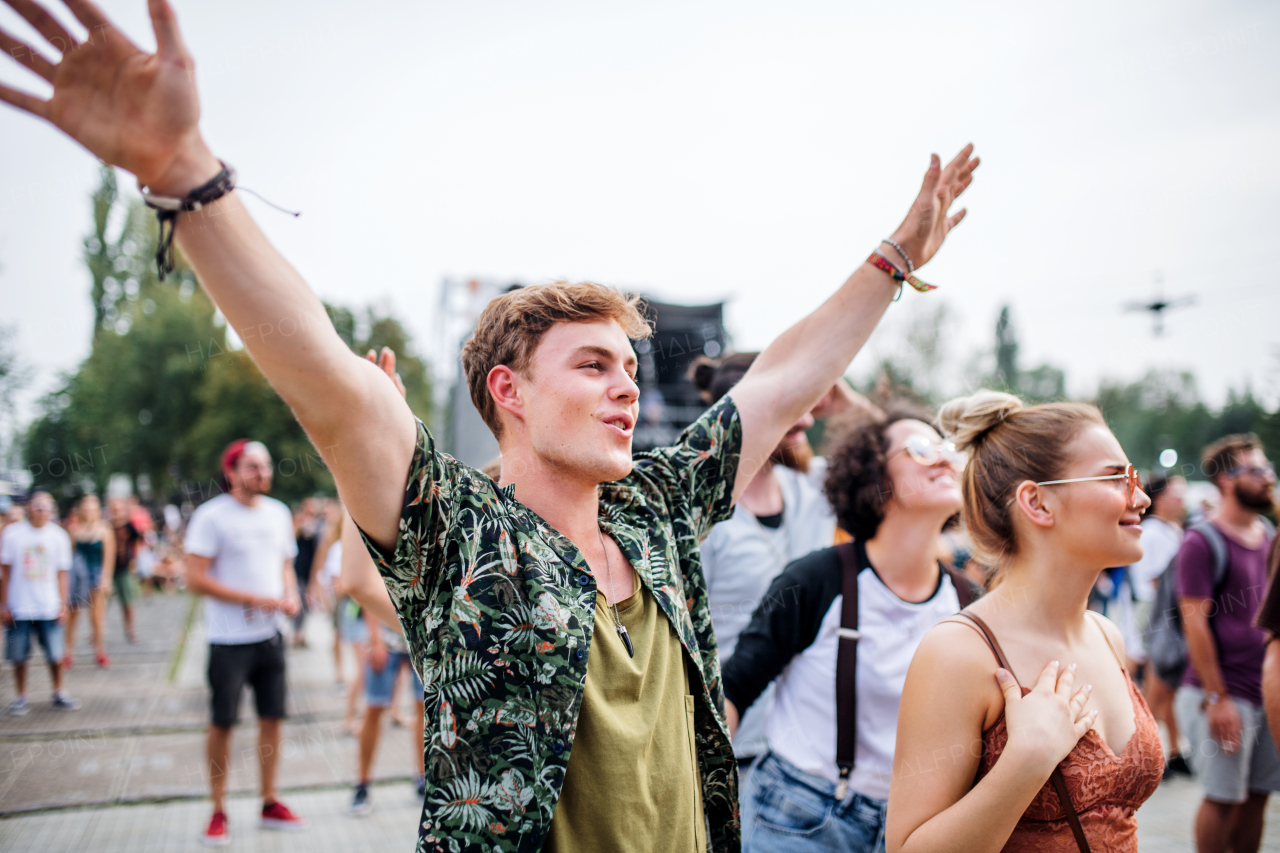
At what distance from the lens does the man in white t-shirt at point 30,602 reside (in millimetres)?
7273

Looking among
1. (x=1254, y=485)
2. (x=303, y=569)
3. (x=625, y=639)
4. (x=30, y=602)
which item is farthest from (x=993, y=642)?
(x=303, y=569)

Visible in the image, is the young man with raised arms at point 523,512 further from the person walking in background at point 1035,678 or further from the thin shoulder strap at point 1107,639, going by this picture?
the thin shoulder strap at point 1107,639

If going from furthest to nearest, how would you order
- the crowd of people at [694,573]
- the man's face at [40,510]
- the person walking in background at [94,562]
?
the person walking in background at [94,562]
the man's face at [40,510]
the crowd of people at [694,573]

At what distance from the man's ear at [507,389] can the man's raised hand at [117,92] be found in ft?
2.27

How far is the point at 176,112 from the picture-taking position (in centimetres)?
104

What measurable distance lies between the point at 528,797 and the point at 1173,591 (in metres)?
4.75

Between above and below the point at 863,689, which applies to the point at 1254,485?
above

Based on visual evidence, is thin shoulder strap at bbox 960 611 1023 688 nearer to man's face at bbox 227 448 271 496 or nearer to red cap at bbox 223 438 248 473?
man's face at bbox 227 448 271 496

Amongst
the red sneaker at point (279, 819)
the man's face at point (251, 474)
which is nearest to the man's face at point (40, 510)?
the man's face at point (251, 474)

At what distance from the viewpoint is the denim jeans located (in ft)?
7.07

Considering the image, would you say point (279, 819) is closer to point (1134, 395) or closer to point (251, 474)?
point (251, 474)

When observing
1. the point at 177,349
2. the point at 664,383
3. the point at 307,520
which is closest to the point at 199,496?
the point at 177,349

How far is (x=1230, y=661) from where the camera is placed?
3.93m

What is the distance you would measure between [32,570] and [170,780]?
3394 mm
